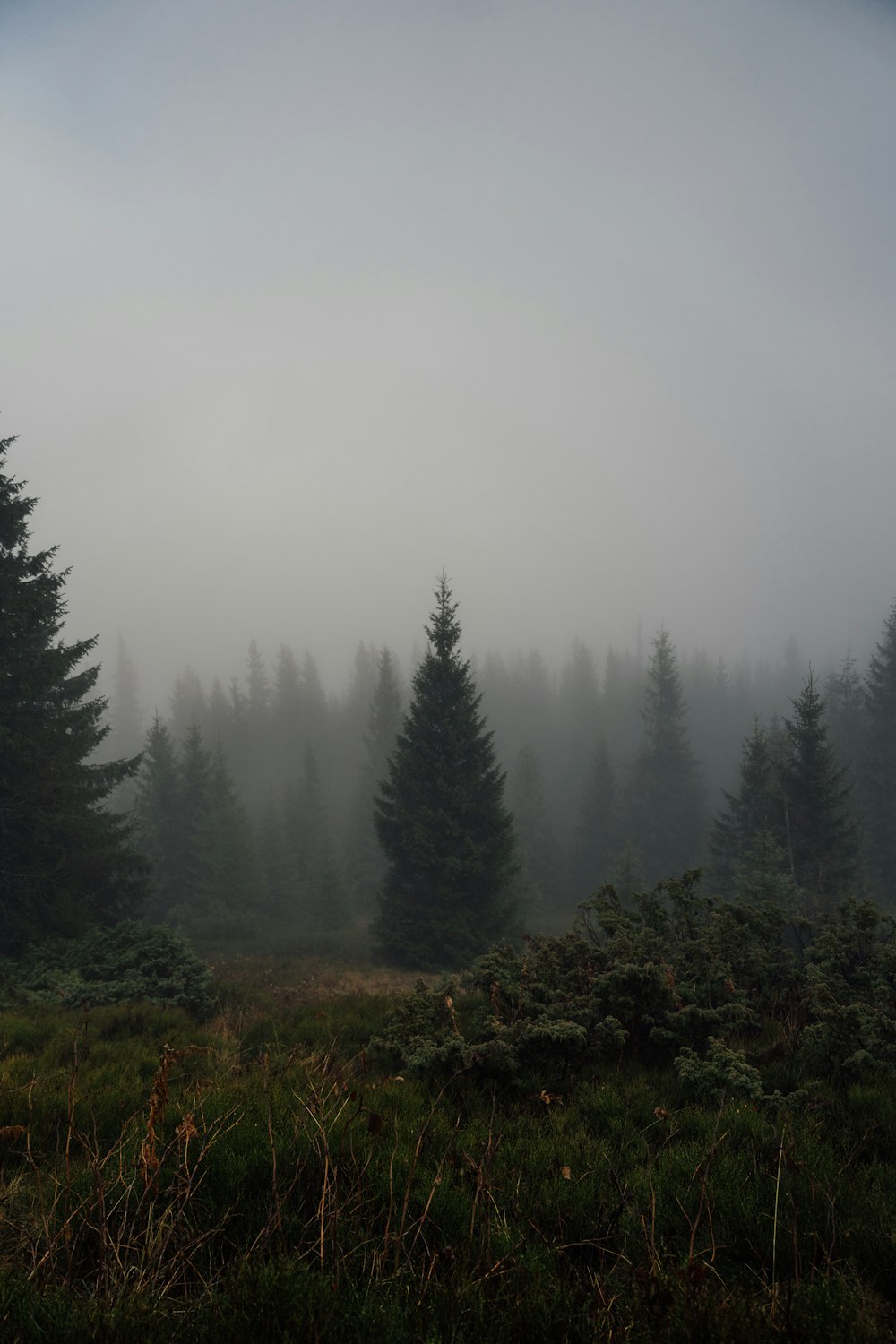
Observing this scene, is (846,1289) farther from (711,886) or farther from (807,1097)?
(711,886)

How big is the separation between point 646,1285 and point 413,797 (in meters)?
19.4

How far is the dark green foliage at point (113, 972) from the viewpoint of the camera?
924 cm

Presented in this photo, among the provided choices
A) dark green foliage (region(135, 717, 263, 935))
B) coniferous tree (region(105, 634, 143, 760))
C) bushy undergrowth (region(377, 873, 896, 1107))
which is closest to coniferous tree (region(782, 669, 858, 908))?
bushy undergrowth (region(377, 873, 896, 1107))

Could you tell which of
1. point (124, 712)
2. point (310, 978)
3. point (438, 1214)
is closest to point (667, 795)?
point (310, 978)

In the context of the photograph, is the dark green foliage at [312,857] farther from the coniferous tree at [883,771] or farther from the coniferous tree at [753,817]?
the coniferous tree at [883,771]

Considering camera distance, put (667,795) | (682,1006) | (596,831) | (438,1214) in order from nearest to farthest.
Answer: (438,1214)
(682,1006)
(596,831)
(667,795)

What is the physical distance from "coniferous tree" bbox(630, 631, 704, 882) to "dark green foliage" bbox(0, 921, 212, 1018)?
139ft

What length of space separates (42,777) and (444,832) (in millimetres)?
12197

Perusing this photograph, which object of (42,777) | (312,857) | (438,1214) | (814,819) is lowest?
(312,857)

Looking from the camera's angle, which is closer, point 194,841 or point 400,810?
point 400,810

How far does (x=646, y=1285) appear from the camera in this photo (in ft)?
6.44

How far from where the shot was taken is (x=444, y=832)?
20.5m

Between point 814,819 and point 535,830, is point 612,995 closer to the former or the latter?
point 814,819

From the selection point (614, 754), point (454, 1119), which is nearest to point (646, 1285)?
point (454, 1119)
